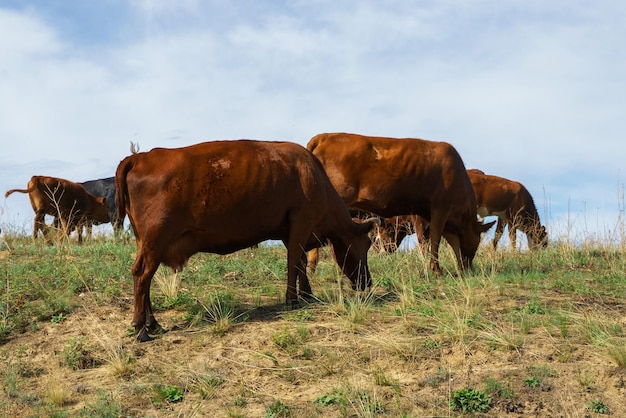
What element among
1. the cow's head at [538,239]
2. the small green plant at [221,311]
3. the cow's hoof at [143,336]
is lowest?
the cow's head at [538,239]

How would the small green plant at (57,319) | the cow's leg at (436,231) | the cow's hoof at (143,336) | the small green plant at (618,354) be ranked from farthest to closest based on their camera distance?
the cow's leg at (436,231) → the small green plant at (57,319) → the cow's hoof at (143,336) → the small green plant at (618,354)

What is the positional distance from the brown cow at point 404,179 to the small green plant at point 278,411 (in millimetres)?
5786

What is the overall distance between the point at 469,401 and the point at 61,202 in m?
17.1

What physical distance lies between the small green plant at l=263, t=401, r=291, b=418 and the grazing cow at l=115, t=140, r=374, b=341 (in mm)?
2325

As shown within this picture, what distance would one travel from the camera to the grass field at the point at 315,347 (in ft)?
21.2

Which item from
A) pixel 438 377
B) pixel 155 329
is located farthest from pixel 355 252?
pixel 438 377

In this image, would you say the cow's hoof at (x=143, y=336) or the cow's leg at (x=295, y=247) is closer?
the cow's hoof at (x=143, y=336)

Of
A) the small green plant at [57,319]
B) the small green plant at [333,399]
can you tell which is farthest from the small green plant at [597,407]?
the small green plant at [57,319]

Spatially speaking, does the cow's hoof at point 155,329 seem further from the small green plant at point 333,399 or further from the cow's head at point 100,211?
the cow's head at point 100,211

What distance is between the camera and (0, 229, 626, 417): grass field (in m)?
6.46

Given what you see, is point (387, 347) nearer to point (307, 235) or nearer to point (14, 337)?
point (307, 235)

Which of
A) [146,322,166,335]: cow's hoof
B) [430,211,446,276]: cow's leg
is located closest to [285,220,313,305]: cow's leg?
[146,322,166,335]: cow's hoof

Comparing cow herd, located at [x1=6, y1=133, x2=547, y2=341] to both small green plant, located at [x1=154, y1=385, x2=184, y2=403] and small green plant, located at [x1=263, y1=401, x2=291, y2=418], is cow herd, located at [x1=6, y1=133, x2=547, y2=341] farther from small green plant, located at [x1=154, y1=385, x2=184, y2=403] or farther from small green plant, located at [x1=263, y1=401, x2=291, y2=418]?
small green plant, located at [x1=263, y1=401, x2=291, y2=418]

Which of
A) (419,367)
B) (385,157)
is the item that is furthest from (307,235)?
(385,157)
